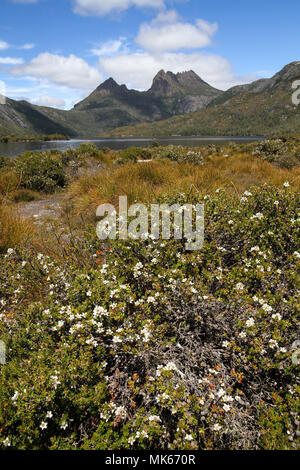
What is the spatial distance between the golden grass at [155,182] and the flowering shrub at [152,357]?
10.6 ft

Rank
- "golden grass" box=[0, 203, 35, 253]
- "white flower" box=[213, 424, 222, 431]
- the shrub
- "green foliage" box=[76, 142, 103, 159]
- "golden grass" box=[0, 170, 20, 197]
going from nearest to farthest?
"white flower" box=[213, 424, 222, 431] < "golden grass" box=[0, 203, 35, 253] < "golden grass" box=[0, 170, 20, 197] < the shrub < "green foliage" box=[76, 142, 103, 159]

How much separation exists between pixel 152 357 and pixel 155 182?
709 centimetres

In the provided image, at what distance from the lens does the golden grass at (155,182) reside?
6906 millimetres

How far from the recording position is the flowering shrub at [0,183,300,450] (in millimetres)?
1892

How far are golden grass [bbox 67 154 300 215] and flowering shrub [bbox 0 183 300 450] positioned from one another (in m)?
3.22

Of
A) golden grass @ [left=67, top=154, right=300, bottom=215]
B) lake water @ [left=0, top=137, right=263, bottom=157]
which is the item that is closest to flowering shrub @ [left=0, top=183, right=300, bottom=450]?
golden grass @ [left=67, top=154, right=300, bottom=215]

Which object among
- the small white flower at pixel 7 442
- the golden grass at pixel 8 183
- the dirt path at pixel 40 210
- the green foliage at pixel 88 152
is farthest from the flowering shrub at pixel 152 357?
the green foliage at pixel 88 152

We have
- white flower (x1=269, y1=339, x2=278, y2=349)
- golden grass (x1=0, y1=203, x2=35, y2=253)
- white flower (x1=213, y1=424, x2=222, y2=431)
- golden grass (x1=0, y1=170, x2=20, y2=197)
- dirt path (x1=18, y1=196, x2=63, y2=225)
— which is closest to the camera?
white flower (x1=213, y1=424, x2=222, y2=431)

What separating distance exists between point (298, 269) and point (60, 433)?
324 cm

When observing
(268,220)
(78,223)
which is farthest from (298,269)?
(78,223)

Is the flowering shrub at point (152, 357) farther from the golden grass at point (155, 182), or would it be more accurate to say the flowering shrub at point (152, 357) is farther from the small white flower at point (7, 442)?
the golden grass at point (155, 182)

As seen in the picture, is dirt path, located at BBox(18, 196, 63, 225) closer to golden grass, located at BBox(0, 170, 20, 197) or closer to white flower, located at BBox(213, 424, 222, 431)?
golden grass, located at BBox(0, 170, 20, 197)

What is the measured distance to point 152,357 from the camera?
2.43m

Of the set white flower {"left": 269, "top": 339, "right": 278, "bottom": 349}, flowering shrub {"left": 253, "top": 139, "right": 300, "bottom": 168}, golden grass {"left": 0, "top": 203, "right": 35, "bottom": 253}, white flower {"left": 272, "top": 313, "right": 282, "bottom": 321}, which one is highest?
flowering shrub {"left": 253, "top": 139, "right": 300, "bottom": 168}
